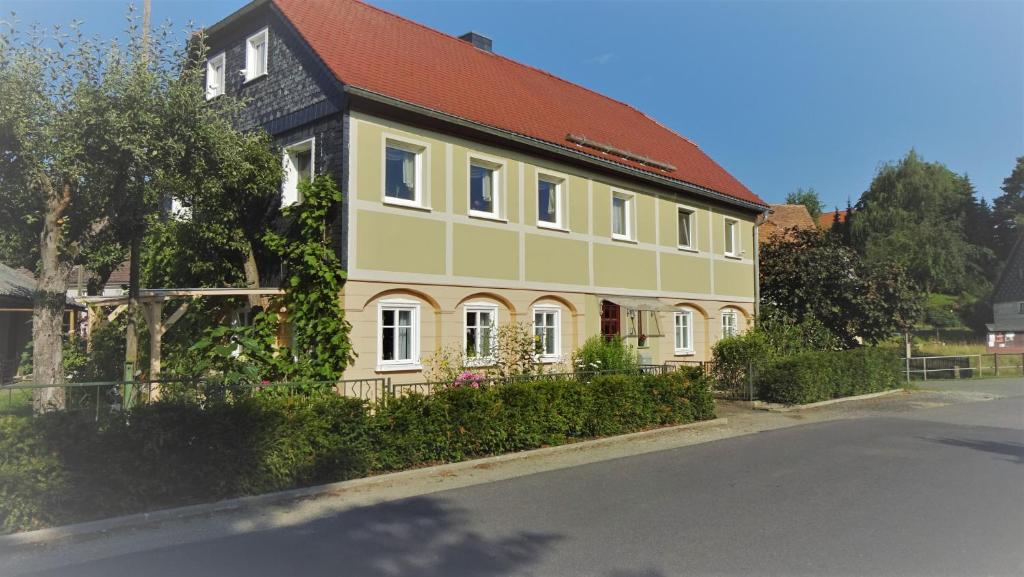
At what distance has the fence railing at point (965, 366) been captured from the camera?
29.2m

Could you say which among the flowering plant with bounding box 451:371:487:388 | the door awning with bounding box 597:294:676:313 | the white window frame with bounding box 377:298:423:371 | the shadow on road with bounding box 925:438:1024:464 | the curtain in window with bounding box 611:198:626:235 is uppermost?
the curtain in window with bounding box 611:198:626:235

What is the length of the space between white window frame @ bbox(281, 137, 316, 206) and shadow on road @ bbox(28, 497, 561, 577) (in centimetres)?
796

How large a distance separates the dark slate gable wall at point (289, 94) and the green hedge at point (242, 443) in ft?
12.3

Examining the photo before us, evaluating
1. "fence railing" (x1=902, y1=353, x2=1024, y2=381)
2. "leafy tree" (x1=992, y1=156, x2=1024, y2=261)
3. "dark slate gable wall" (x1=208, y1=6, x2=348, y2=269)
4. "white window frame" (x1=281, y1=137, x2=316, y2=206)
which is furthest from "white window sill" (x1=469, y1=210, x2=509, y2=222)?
"leafy tree" (x1=992, y1=156, x2=1024, y2=261)

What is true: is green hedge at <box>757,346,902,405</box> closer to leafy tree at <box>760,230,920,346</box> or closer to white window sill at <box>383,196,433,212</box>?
leafy tree at <box>760,230,920,346</box>

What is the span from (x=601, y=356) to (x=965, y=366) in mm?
22929

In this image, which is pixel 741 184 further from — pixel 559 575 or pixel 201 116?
pixel 559 575

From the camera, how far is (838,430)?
13.4 m

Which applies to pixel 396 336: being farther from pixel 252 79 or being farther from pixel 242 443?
pixel 252 79

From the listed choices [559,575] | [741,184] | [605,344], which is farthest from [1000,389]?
[559,575]

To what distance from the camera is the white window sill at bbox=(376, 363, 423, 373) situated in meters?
12.6

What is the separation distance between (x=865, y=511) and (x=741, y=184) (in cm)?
1937

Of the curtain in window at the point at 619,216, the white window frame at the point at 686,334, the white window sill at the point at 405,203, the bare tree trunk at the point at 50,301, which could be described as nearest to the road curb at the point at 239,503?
the bare tree trunk at the point at 50,301

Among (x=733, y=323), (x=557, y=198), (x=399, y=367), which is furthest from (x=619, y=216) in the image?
(x=399, y=367)
